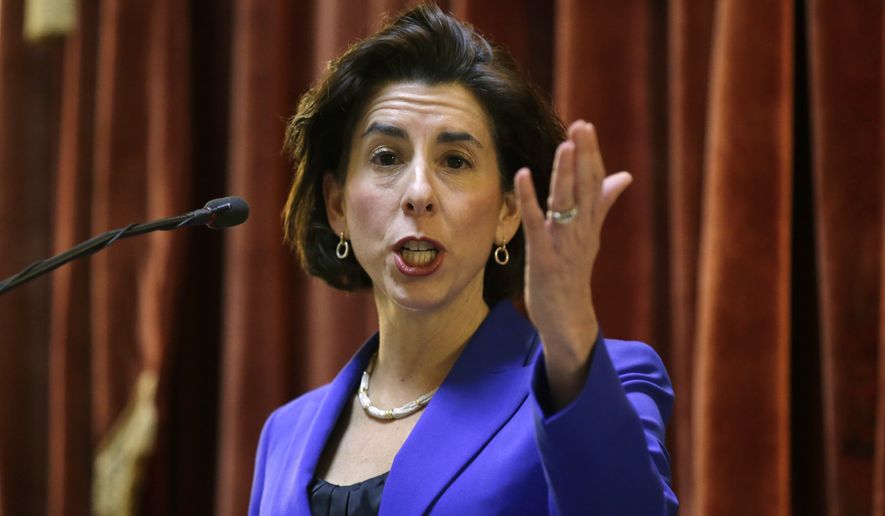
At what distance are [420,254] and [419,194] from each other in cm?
8

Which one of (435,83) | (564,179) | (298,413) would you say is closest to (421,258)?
(435,83)

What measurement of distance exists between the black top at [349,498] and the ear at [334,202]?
1.27 ft

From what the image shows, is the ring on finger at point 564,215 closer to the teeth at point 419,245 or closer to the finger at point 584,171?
the finger at point 584,171

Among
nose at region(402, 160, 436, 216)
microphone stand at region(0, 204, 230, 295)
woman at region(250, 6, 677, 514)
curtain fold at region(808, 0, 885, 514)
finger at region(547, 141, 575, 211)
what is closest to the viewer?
finger at region(547, 141, 575, 211)

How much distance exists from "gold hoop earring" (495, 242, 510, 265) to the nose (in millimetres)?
154

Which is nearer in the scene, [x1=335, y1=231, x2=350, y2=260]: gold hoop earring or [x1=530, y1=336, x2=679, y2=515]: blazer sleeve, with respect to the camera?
[x1=530, y1=336, x2=679, y2=515]: blazer sleeve

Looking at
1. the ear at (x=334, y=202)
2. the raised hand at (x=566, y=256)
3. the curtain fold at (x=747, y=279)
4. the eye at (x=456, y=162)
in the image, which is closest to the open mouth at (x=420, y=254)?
the eye at (x=456, y=162)

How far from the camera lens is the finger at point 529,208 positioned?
0.93m

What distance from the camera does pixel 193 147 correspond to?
8.59 feet

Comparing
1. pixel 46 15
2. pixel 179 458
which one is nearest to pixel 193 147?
pixel 46 15

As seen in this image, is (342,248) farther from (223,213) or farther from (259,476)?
(223,213)

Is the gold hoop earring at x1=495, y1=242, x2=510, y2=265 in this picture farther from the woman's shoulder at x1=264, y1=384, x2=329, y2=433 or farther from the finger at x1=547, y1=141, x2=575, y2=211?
the finger at x1=547, y1=141, x2=575, y2=211

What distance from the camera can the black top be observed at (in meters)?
1.35

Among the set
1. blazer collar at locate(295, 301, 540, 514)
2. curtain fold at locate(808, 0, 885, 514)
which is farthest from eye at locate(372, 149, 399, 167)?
curtain fold at locate(808, 0, 885, 514)
